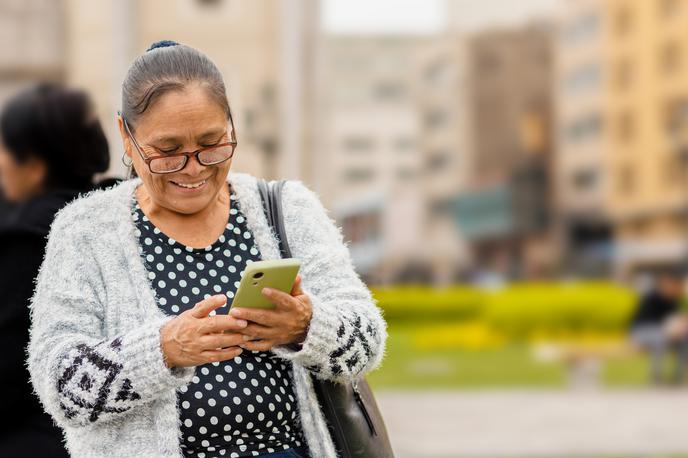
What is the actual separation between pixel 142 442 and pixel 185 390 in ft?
0.39

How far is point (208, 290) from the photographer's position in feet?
7.14

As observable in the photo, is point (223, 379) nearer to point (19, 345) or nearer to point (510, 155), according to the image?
point (19, 345)

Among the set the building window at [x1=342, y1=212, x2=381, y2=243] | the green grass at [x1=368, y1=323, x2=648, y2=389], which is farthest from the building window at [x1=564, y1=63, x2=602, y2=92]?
the green grass at [x1=368, y1=323, x2=648, y2=389]

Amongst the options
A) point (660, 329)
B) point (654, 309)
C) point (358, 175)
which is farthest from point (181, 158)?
point (358, 175)

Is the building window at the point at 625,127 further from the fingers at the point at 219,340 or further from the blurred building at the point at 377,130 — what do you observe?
the fingers at the point at 219,340

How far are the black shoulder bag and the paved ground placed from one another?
6.21 metres

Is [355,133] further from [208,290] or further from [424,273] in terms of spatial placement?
[208,290]

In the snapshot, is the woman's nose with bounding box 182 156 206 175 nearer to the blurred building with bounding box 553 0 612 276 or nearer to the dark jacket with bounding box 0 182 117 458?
the dark jacket with bounding box 0 182 117 458

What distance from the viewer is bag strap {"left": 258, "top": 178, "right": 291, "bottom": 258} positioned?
2270 millimetres

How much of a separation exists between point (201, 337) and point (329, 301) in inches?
12.8

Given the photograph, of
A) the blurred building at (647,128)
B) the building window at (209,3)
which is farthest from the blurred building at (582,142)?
the building window at (209,3)

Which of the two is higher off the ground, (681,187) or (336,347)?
(336,347)

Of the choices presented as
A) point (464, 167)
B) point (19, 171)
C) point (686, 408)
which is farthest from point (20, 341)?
point (464, 167)

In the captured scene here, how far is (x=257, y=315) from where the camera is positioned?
197 cm
